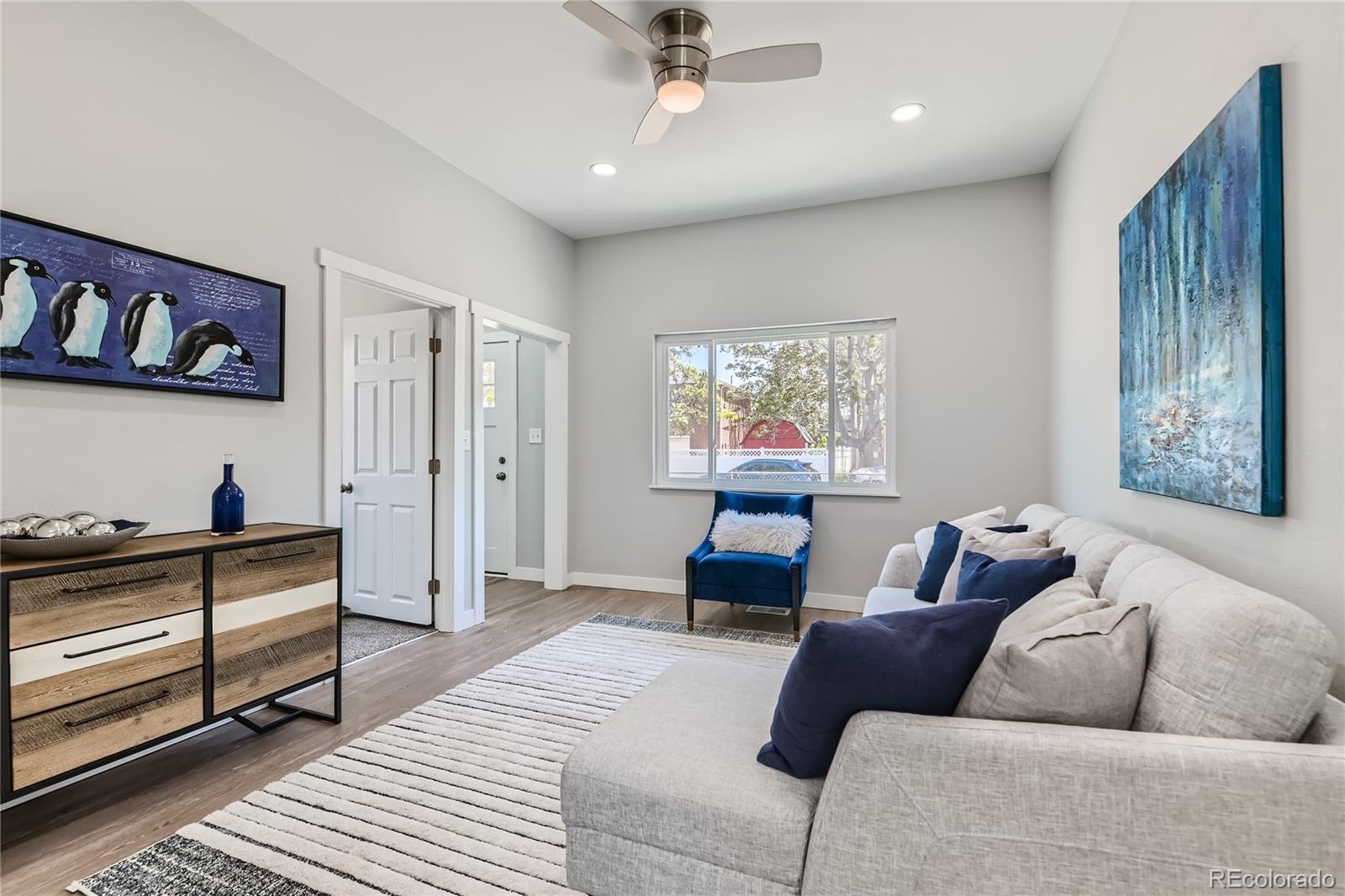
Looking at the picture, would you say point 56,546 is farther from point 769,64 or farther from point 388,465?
point 769,64

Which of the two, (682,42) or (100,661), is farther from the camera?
(682,42)

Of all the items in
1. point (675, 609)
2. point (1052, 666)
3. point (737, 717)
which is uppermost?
point (1052, 666)

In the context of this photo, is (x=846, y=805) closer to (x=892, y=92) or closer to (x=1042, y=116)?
(x=892, y=92)

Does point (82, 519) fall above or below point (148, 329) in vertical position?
below

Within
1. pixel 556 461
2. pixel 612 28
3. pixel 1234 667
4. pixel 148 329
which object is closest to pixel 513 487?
pixel 556 461

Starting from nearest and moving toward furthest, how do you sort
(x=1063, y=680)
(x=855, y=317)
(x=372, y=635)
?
(x=1063, y=680)
(x=372, y=635)
(x=855, y=317)

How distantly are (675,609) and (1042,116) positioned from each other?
360 centimetres

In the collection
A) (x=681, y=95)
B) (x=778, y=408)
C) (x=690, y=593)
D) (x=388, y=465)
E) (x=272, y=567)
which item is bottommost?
(x=690, y=593)

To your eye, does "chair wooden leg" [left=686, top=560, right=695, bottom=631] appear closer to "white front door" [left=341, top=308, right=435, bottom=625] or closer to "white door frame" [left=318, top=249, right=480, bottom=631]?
"white door frame" [left=318, top=249, right=480, bottom=631]

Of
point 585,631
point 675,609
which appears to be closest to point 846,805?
point 585,631

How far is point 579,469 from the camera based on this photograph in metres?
5.18

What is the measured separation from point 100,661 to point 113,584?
217mm

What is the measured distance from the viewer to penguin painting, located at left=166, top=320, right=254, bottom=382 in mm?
2357

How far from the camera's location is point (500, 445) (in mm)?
5582
